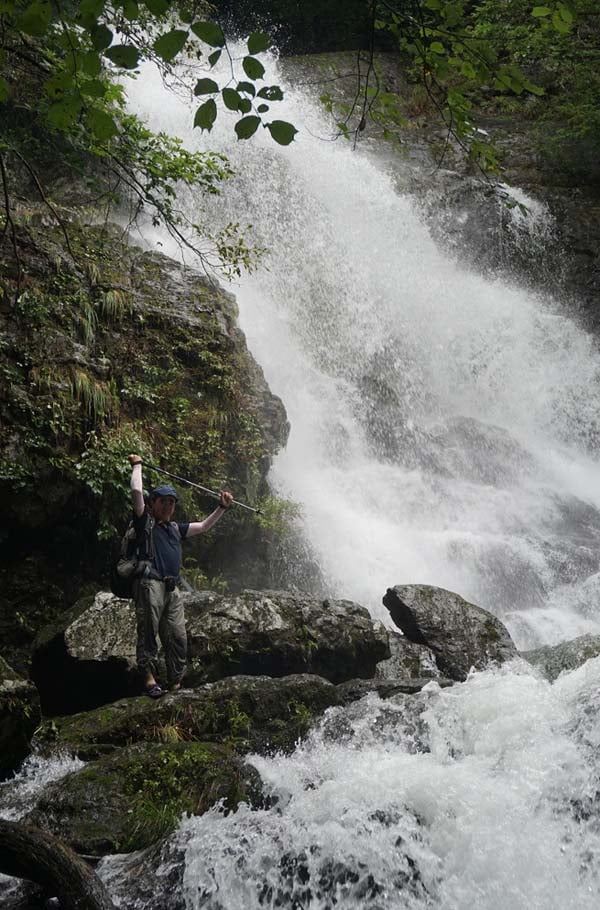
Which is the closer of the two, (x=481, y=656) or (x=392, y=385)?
(x=481, y=656)

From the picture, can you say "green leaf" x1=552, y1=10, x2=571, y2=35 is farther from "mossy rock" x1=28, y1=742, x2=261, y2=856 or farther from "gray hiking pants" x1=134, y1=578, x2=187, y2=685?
"gray hiking pants" x1=134, y1=578, x2=187, y2=685

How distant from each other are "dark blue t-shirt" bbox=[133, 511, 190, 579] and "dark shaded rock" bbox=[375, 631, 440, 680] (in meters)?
2.53

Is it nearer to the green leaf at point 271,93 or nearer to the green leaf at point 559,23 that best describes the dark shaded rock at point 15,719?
the green leaf at point 271,93

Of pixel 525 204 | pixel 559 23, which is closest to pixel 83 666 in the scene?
pixel 559 23

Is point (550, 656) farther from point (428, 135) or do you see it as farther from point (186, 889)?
point (428, 135)

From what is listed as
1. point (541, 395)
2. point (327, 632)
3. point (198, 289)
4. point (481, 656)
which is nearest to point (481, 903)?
point (327, 632)

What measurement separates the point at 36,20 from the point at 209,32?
0.56 metres

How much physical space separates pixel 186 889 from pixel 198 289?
826 centimetres

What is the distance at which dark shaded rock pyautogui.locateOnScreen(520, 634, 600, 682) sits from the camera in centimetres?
738

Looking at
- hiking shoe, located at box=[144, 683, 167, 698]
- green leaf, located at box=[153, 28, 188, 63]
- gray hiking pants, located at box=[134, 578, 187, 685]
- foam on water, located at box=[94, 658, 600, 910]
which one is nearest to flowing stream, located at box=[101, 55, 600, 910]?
foam on water, located at box=[94, 658, 600, 910]

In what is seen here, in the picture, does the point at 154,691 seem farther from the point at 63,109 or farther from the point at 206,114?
the point at 206,114

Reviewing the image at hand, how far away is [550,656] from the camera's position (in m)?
7.85

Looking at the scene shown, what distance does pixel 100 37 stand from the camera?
2293 mm

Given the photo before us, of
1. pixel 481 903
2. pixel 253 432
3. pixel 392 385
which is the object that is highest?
pixel 392 385
